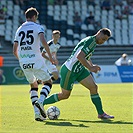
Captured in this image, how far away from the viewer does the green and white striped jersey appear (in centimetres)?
1016

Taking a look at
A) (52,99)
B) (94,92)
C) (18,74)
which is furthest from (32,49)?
(18,74)

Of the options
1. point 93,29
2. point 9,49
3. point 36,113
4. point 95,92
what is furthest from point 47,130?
point 93,29

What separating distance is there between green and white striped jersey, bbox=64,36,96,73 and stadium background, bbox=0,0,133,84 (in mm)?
24113

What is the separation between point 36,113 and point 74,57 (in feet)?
4.86

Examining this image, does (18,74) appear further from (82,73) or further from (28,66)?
(28,66)

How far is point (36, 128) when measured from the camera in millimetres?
8688

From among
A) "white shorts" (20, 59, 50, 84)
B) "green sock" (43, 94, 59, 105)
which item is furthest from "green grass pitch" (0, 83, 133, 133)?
"white shorts" (20, 59, 50, 84)

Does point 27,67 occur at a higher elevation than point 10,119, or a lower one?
higher

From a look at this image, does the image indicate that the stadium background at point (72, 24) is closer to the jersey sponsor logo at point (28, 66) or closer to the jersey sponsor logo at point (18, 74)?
the jersey sponsor logo at point (18, 74)

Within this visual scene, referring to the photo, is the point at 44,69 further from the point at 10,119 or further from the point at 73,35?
the point at 73,35

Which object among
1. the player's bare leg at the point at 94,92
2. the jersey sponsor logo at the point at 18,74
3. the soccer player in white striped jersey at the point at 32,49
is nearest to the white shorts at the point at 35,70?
the soccer player in white striped jersey at the point at 32,49

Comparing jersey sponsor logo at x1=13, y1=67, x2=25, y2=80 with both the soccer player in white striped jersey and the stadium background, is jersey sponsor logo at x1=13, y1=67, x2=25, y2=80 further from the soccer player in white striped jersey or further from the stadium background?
the soccer player in white striped jersey

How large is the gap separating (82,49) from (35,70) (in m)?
1.07

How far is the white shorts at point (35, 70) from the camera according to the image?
33.3 feet
